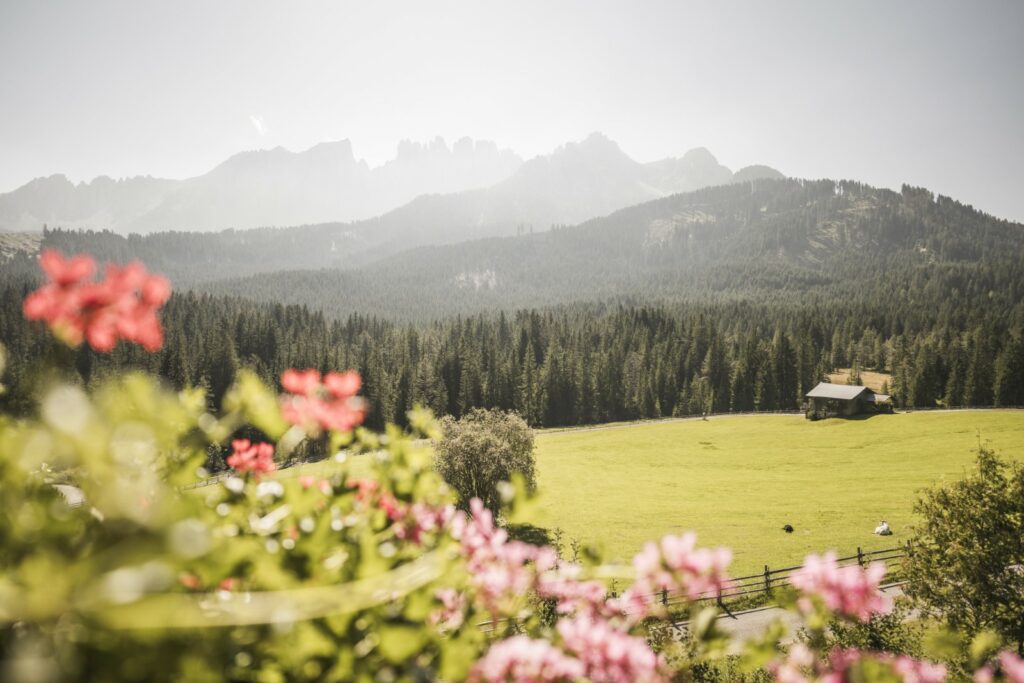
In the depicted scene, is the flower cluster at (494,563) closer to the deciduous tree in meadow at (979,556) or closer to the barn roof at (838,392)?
the deciduous tree in meadow at (979,556)

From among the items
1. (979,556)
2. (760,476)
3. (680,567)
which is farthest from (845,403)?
(680,567)

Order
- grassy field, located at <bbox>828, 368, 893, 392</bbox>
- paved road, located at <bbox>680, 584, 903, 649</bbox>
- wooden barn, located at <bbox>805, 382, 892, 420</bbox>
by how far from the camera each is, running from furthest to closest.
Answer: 1. grassy field, located at <bbox>828, 368, 893, 392</bbox>
2. wooden barn, located at <bbox>805, 382, 892, 420</bbox>
3. paved road, located at <bbox>680, 584, 903, 649</bbox>

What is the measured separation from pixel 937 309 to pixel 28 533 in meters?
210

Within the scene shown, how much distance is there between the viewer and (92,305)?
218 cm

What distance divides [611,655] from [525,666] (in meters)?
0.48

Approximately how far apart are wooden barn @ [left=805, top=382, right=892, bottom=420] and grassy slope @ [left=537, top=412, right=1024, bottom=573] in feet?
13.7

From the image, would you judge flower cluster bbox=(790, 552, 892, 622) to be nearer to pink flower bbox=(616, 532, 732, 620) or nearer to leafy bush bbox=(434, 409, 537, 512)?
pink flower bbox=(616, 532, 732, 620)

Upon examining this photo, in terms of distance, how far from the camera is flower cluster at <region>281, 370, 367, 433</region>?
2.73 meters

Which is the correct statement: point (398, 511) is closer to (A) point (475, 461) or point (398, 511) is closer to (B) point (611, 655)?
(B) point (611, 655)

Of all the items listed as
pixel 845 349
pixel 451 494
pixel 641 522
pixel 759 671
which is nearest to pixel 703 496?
pixel 641 522

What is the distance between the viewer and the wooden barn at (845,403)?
7975cm

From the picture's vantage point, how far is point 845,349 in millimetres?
131875

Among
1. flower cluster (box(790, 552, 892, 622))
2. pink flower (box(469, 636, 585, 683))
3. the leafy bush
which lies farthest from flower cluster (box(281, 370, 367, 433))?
the leafy bush

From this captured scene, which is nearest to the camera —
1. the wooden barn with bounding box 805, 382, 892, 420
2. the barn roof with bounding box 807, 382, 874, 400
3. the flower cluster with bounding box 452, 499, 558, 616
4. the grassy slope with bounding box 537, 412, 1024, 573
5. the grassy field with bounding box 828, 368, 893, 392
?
the flower cluster with bounding box 452, 499, 558, 616
